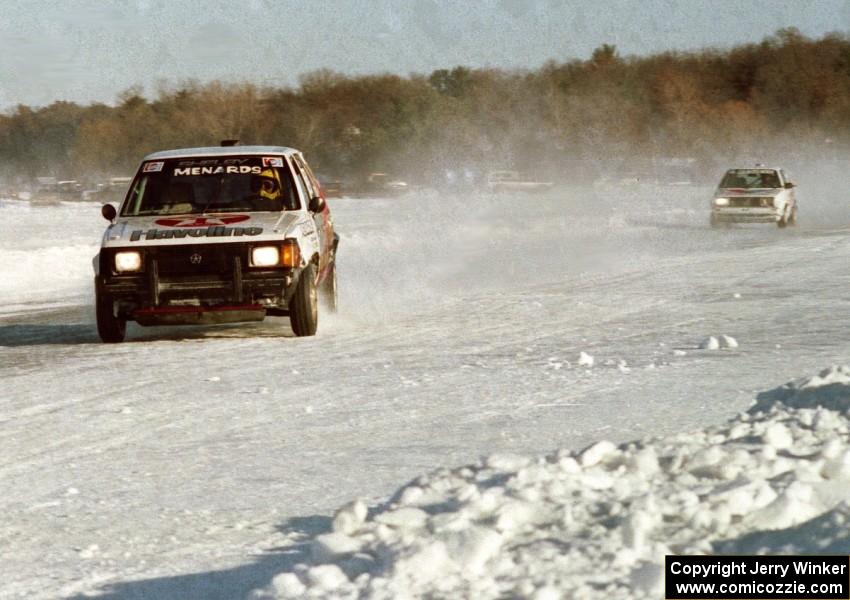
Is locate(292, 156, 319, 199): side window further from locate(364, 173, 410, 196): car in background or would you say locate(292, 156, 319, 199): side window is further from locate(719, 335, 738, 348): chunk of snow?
locate(364, 173, 410, 196): car in background

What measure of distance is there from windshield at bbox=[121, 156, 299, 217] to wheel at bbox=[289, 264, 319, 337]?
0.81 m

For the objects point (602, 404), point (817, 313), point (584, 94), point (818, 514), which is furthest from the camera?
point (584, 94)

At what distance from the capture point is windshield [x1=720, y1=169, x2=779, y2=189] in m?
34.1

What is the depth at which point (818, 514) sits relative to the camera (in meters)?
4.62

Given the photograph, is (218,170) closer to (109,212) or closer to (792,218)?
(109,212)

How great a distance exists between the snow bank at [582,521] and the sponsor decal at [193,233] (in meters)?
6.50

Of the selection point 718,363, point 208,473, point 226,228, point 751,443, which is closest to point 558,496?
point 751,443

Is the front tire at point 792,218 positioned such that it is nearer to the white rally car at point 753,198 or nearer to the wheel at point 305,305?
the white rally car at point 753,198

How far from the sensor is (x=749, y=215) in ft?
109

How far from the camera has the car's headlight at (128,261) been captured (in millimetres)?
11938

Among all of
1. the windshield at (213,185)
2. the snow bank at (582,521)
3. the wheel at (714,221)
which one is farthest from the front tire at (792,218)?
the snow bank at (582,521)

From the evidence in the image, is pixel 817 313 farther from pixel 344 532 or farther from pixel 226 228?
pixel 344 532

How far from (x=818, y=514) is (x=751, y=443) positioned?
1163 mm

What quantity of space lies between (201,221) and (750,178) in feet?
79.7
